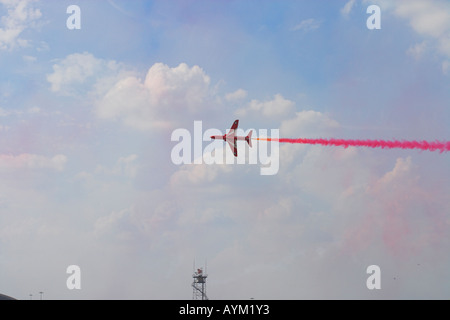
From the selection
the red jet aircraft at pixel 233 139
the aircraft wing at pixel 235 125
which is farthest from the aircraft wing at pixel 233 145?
the aircraft wing at pixel 235 125

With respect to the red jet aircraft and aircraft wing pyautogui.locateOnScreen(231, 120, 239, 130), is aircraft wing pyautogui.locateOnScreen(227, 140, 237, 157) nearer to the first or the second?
the red jet aircraft

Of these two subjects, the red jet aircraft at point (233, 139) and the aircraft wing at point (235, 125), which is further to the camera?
the aircraft wing at point (235, 125)

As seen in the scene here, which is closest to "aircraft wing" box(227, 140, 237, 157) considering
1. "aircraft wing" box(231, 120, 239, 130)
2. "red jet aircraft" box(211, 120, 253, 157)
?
"red jet aircraft" box(211, 120, 253, 157)

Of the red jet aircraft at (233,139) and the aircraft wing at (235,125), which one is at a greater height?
the aircraft wing at (235,125)

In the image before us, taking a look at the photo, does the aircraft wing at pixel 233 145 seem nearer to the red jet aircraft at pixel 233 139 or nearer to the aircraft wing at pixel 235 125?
the red jet aircraft at pixel 233 139

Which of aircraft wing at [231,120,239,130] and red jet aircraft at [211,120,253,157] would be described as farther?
aircraft wing at [231,120,239,130]

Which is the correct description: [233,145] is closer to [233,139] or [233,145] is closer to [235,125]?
[233,139]

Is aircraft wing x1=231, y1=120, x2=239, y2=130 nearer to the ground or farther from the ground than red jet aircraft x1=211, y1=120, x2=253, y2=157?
farther from the ground

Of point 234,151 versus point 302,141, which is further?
point 234,151

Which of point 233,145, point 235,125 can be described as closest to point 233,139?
point 233,145
